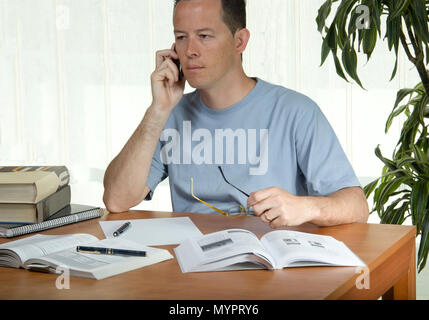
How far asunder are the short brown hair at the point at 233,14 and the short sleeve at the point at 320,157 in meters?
0.37

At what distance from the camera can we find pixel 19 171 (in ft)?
5.27

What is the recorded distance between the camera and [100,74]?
11.9ft

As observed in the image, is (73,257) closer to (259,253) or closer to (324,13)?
(259,253)

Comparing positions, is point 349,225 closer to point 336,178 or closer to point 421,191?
point 336,178

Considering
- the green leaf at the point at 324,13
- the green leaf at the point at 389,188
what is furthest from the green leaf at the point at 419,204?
the green leaf at the point at 324,13

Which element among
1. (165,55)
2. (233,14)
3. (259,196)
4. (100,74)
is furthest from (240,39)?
(100,74)

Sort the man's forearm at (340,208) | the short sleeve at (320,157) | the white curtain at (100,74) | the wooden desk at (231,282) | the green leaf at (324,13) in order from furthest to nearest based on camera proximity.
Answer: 1. the white curtain at (100,74)
2. the green leaf at (324,13)
3. the short sleeve at (320,157)
4. the man's forearm at (340,208)
5. the wooden desk at (231,282)

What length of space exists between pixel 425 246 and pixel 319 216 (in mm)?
876

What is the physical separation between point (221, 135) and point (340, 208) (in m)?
0.53

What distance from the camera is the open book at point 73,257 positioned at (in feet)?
3.57

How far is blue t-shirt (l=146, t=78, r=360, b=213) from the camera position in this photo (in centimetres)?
176

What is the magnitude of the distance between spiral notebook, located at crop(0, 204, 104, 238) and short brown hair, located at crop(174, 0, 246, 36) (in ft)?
2.40

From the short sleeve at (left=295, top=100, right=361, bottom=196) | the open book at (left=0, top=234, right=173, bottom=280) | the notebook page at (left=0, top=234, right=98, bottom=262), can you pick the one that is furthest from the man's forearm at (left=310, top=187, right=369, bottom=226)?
the notebook page at (left=0, top=234, right=98, bottom=262)

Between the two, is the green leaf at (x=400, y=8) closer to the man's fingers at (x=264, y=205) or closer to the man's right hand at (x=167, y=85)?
the man's right hand at (x=167, y=85)
